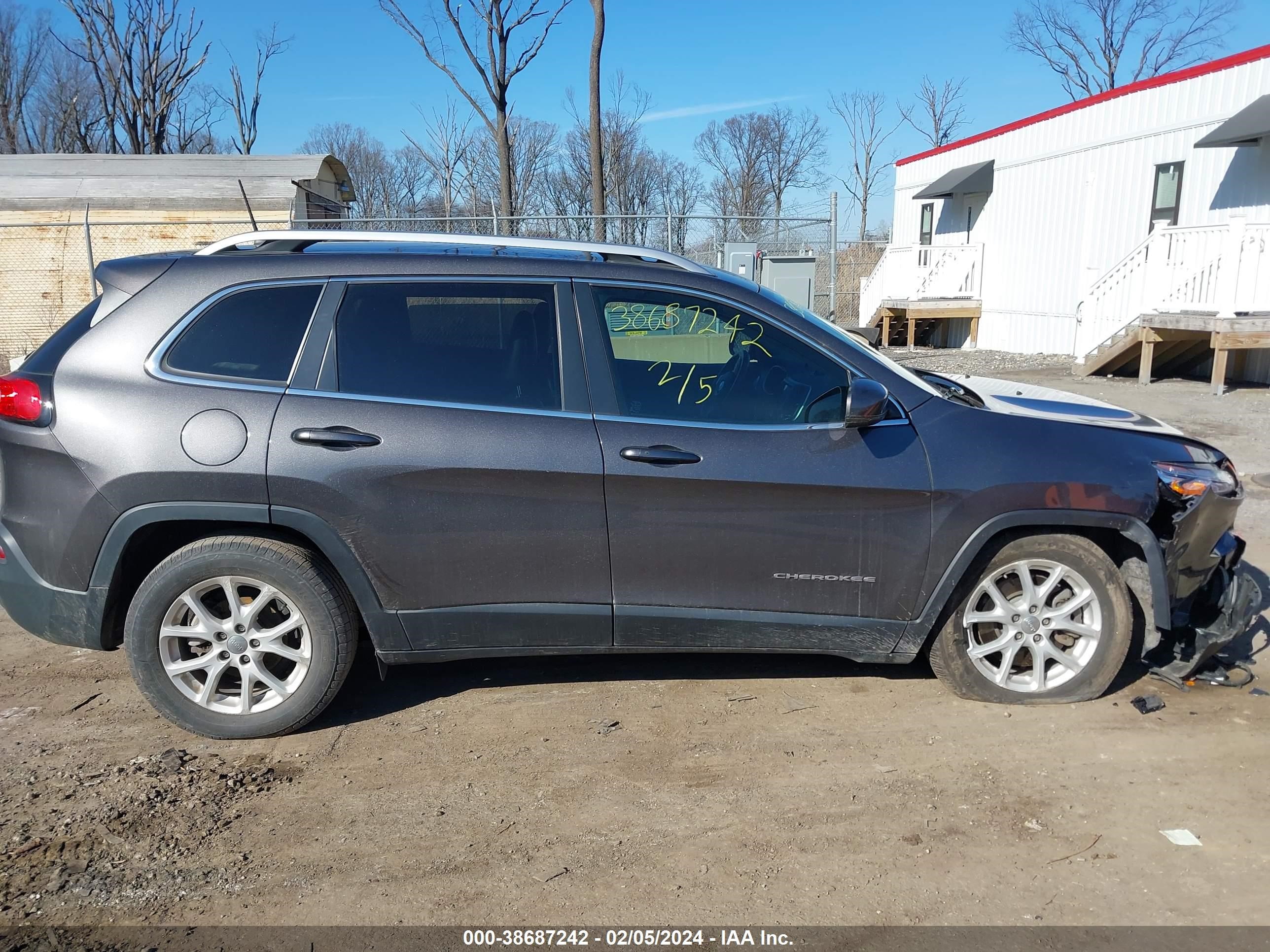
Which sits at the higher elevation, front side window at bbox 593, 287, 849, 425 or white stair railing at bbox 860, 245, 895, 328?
white stair railing at bbox 860, 245, 895, 328

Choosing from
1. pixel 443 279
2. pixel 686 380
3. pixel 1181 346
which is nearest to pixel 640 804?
pixel 686 380

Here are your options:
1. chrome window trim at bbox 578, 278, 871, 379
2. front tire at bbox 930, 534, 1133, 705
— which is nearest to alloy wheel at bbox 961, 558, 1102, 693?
front tire at bbox 930, 534, 1133, 705

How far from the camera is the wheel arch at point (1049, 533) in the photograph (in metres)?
3.65

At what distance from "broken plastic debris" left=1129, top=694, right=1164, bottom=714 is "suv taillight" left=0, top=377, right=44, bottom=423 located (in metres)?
4.47

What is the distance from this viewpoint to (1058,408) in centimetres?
402

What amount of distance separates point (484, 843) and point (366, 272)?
2.15 m

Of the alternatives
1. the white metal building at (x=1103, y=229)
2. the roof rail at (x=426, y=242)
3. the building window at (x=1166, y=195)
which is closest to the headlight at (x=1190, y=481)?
the roof rail at (x=426, y=242)

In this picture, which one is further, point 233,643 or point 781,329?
point 781,329

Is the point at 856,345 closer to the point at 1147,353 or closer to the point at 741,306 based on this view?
the point at 741,306

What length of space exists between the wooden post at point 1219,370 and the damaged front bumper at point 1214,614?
10.0 metres

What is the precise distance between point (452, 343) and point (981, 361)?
55.6 ft

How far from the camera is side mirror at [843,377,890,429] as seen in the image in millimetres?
3449

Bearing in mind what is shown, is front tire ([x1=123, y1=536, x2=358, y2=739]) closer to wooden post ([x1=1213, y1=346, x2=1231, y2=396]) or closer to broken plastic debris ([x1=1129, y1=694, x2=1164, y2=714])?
broken plastic debris ([x1=1129, y1=694, x2=1164, y2=714])

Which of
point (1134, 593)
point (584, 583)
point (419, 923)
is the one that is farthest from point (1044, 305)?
point (419, 923)
